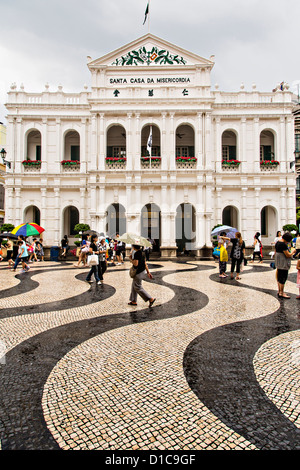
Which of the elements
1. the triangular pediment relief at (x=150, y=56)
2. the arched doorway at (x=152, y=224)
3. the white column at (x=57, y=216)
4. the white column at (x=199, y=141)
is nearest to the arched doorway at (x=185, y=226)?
the arched doorway at (x=152, y=224)

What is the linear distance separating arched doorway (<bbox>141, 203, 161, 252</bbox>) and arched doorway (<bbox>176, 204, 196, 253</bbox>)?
176cm

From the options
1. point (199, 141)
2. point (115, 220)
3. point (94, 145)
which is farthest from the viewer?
point (115, 220)

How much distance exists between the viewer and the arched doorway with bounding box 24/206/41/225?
2412 cm

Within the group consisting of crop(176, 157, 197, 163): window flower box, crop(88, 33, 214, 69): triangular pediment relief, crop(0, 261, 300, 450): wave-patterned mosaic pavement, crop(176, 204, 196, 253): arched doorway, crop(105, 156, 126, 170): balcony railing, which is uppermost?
crop(88, 33, 214, 69): triangular pediment relief

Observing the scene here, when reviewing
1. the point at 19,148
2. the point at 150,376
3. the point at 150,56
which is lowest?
the point at 150,376

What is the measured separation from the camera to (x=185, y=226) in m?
24.5

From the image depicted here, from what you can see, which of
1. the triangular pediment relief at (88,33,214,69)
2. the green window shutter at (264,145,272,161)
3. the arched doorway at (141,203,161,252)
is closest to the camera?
the triangular pediment relief at (88,33,214,69)

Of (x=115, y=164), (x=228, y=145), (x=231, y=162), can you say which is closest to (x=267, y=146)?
(x=228, y=145)

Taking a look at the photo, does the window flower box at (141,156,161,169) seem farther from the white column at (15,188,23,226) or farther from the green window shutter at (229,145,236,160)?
the white column at (15,188,23,226)

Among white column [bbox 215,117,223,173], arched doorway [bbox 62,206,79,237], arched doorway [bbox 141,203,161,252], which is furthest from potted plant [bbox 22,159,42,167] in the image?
white column [bbox 215,117,223,173]

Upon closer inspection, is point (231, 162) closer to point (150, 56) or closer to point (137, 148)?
point (137, 148)

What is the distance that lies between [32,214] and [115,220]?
7.47m

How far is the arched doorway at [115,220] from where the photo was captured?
2245cm

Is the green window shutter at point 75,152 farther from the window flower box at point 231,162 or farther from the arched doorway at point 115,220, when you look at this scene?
the window flower box at point 231,162
